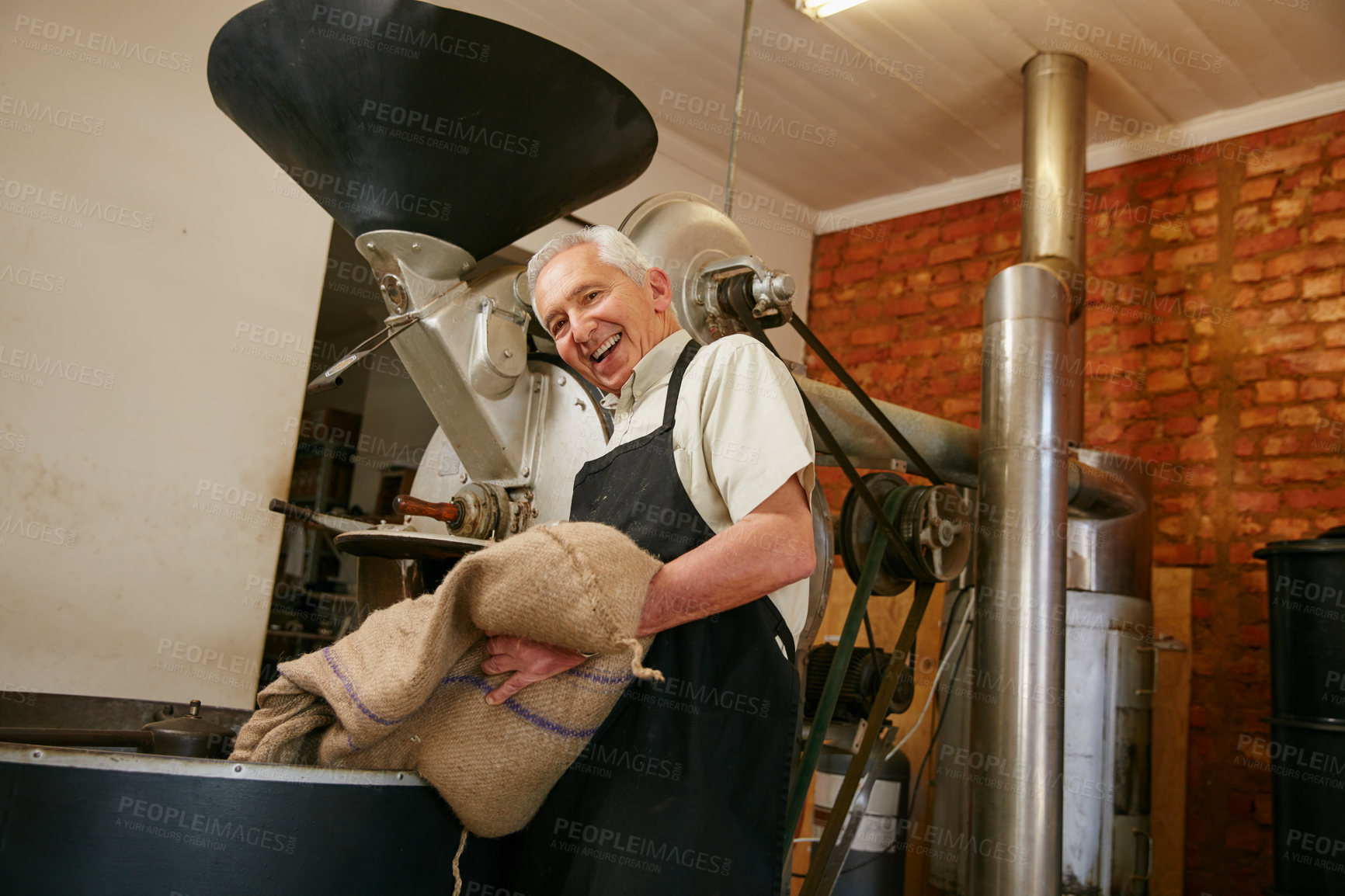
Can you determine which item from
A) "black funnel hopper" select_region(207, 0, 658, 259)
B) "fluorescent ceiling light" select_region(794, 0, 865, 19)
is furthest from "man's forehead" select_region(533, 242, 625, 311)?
"fluorescent ceiling light" select_region(794, 0, 865, 19)

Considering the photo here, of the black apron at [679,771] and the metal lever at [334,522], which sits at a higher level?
the metal lever at [334,522]

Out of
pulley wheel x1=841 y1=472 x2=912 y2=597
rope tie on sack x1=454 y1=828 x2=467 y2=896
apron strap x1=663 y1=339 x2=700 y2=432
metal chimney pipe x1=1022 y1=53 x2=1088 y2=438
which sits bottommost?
rope tie on sack x1=454 y1=828 x2=467 y2=896

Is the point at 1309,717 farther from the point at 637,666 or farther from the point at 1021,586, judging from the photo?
the point at 637,666

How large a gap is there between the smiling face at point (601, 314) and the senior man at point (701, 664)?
0.13m

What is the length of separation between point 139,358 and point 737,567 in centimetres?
180

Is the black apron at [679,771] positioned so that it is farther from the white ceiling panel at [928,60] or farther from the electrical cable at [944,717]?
the white ceiling panel at [928,60]

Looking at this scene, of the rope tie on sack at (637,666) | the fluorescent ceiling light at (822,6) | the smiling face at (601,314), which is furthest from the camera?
the fluorescent ceiling light at (822,6)

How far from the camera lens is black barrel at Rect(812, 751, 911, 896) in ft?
7.45

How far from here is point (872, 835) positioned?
2.30 metres

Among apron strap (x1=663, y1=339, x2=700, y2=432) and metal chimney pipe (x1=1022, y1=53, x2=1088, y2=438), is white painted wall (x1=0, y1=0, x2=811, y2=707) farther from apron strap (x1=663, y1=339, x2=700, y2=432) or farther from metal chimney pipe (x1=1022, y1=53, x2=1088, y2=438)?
metal chimney pipe (x1=1022, y1=53, x2=1088, y2=438)

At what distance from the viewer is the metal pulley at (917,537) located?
193 centimetres

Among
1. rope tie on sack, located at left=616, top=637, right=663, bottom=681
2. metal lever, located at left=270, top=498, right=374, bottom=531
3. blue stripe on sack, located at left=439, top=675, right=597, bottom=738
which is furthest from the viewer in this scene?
metal lever, located at left=270, top=498, right=374, bottom=531

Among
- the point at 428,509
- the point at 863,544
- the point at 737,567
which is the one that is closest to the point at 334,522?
the point at 428,509

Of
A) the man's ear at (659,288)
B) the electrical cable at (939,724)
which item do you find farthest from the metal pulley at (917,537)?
the man's ear at (659,288)
